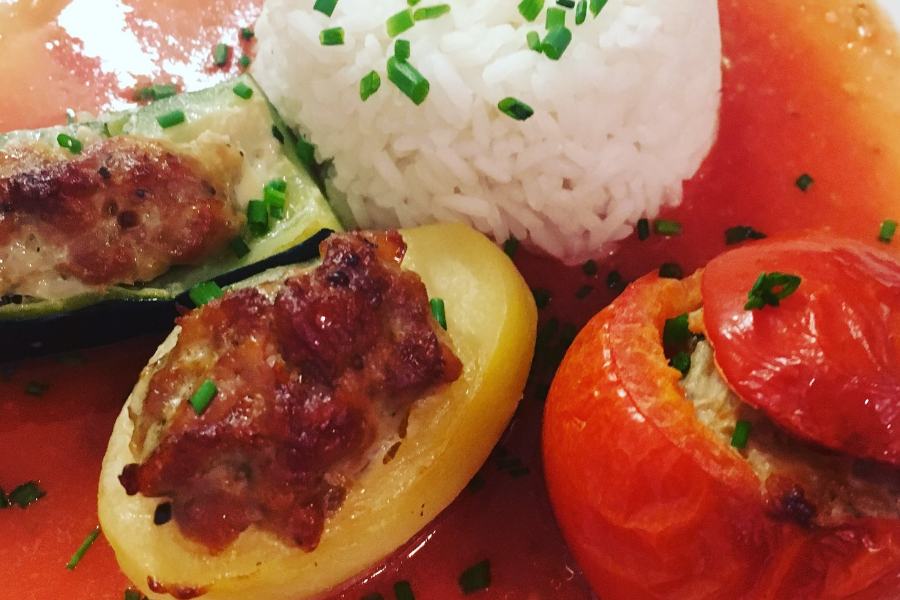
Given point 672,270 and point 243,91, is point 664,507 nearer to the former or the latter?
point 672,270

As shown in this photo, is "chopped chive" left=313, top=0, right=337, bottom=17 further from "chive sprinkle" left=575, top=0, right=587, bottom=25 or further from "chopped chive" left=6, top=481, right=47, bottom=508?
"chopped chive" left=6, top=481, right=47, bottom=508

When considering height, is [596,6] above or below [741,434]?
above

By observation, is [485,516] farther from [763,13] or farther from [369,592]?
[763,13]

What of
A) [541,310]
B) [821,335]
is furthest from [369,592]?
[821,335]

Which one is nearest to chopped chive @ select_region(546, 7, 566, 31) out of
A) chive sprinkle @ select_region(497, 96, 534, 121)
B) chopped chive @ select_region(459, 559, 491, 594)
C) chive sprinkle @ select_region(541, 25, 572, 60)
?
chive sprinkle @ select_region(541, 25, 572, 60)

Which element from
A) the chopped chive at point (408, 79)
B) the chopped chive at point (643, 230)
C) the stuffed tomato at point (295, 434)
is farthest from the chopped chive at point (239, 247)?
the chopped chive at point (643, 230)

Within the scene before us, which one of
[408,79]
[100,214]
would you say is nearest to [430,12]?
[408,79]
